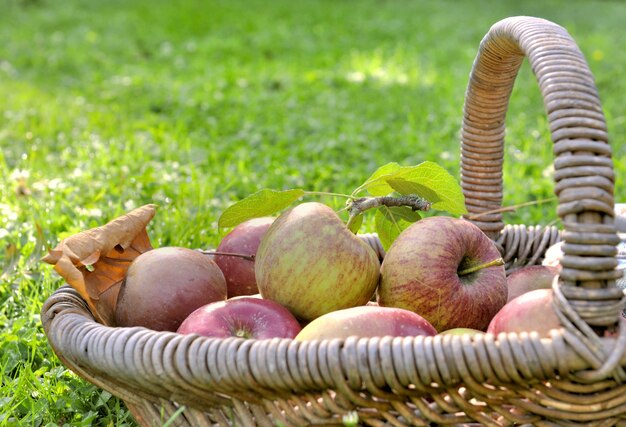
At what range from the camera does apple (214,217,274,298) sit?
→ 1981 mm

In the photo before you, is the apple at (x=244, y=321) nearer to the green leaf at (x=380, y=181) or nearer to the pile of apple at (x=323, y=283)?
the pile of apple at (x=323, y=283)

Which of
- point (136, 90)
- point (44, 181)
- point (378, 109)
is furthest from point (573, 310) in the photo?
point (136, 90)

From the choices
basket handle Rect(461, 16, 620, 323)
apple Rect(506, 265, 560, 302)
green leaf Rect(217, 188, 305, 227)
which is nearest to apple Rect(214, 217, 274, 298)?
green leaf Rect(217, 188, 305, 227)

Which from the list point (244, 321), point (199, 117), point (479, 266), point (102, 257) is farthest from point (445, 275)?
point (199, 117)

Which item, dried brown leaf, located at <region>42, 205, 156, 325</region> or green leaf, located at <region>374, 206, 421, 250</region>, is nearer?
dried brown leaf, located at <region>42, 205, 156, 325</region>

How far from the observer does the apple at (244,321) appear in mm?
1576

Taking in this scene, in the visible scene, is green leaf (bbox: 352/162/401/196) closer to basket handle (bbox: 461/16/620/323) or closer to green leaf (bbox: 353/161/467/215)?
green leaf (bbox: 353/161/467/215)

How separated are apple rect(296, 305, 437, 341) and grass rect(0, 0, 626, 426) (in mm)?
573

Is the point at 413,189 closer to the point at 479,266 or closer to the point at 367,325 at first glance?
the point at 479,266

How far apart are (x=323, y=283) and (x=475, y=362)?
0.49 m

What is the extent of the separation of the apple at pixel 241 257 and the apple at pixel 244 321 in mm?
341

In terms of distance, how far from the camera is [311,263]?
168 centimetres

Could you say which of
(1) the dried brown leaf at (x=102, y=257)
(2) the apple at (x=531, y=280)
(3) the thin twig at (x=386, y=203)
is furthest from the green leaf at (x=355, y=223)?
(1) the dried brown leaf at (x=102, y=257)

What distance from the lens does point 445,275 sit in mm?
1682
